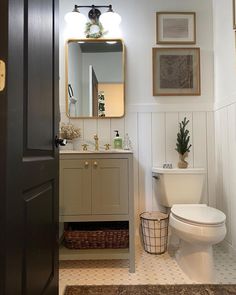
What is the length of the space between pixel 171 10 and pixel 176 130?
1.14 metres

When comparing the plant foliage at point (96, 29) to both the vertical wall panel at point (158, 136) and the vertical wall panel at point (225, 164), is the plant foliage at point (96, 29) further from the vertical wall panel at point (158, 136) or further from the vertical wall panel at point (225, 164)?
the vertical wall panel at point (225, 164)

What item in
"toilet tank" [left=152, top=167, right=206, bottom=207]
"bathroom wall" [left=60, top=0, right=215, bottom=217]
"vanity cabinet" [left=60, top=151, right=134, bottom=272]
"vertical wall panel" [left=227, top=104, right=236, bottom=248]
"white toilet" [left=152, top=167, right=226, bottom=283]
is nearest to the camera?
"white toilet" [left=152, top=167, right=226, bottom=283]

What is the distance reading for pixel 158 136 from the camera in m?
2.23

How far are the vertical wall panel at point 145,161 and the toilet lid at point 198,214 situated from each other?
1.52 feet

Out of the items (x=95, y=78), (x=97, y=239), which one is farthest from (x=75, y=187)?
(x=95, y=78)

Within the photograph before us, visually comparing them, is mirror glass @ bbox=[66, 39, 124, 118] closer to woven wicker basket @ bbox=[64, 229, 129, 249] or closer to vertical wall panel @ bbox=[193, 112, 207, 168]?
vertical wall panel @ bbox=[193, 112, 207, 168]

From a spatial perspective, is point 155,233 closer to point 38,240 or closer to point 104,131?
point 104,131

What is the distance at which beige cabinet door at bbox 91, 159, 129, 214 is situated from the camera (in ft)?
5.57

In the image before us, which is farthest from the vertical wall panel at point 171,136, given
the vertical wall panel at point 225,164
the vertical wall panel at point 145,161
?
the vertical wall panel at point 225,164

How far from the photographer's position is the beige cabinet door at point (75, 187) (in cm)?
171

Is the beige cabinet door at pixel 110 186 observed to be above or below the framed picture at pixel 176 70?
below

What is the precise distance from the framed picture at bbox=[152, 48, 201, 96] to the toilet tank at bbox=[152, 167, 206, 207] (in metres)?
0.78

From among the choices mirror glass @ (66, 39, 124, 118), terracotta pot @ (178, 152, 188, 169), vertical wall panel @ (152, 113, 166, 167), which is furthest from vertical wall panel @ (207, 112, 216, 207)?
mirror glass @ (66, 39, 124, 118)

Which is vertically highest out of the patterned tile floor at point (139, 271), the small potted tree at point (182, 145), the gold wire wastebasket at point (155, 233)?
the small potted tree at point (182, 145)
